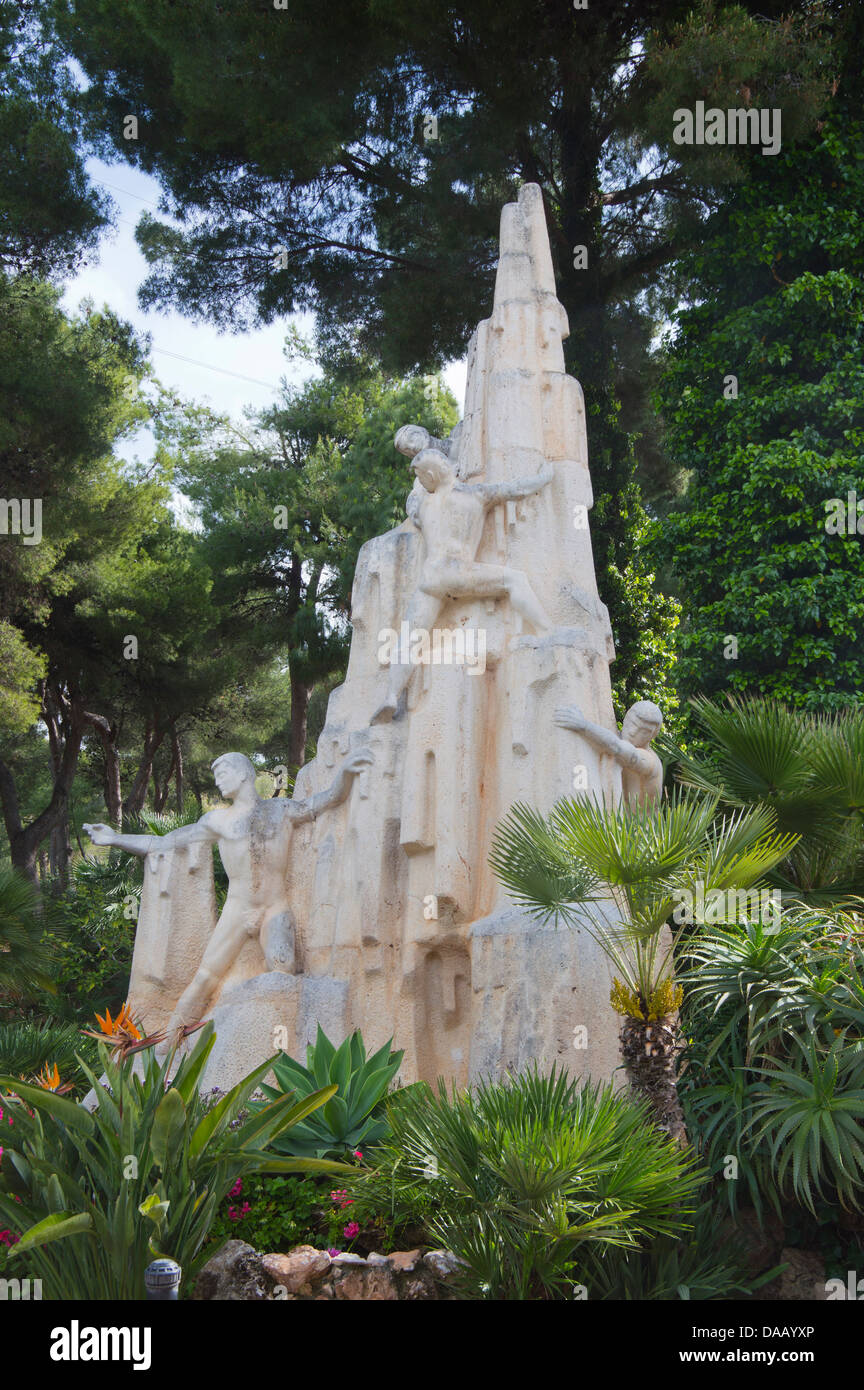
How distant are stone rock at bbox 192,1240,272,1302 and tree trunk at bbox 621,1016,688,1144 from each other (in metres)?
1.97

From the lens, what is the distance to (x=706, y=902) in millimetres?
6316

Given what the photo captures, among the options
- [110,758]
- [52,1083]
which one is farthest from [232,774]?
[110,758]

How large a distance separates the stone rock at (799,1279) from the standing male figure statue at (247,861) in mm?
4226

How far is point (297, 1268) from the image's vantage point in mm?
5910

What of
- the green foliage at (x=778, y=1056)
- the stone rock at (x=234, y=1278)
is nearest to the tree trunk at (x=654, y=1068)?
the green foliage at (x=778, y=1056)

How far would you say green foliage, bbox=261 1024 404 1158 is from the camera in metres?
7.08

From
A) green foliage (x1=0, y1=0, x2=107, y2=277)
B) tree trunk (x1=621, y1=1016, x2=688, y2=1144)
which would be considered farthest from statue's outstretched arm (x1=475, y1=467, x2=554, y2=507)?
green foliage (x1=0, y1=0, x2=107, y2=277)

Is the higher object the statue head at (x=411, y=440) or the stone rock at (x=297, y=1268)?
the statue head at (x=411, y=440)

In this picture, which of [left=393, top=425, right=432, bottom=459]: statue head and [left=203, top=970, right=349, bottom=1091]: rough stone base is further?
[left=393, top=425, right=432, bottom=459]: statue head

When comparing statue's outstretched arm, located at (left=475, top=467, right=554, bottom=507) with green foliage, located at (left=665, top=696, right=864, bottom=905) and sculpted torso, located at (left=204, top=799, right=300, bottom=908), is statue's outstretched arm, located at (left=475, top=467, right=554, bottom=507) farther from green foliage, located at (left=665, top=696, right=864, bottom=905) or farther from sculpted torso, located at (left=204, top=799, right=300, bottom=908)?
sculpted torso, located at (left=204, top=799, right=300, bottom=908)

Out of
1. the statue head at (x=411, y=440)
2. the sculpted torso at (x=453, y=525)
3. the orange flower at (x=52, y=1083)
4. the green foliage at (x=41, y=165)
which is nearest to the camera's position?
the orange flower at (x=52, y=1083)

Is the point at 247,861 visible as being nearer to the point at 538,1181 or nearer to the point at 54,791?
the point at 538,1181

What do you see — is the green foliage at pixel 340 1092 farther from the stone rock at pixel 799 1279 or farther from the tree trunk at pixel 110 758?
the tree trunk at pixel 110 758

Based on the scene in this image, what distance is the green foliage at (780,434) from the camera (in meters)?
13.0
